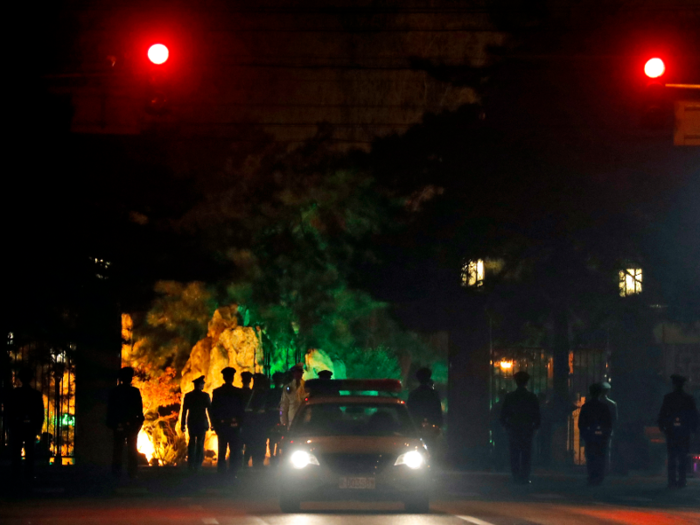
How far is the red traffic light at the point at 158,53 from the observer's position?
16.1 metres

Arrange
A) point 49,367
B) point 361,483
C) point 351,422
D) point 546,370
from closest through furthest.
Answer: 1. point 361,483
2. point 351,422
3. point 49,367
4. point 546,370

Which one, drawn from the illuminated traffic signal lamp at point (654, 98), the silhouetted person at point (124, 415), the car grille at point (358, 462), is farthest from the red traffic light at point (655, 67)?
the silhouetted person at point (124, 415)

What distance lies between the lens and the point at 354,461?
1590 cm

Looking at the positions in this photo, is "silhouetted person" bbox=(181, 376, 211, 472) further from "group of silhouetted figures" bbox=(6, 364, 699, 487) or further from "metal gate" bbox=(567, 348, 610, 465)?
"metal gate" bbox=(567, 348, 610, 465)

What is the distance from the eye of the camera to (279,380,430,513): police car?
1584 cm

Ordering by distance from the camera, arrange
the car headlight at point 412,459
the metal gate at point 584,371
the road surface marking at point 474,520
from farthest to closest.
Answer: the metal gate at point 584,371
the car headlight at point 412,459
the road surface marking at point 474,520

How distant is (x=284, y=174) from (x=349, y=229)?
9.48 feet

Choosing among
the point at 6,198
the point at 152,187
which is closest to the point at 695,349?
the point at 152,187

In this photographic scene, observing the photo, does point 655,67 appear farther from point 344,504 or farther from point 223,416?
point 223,416

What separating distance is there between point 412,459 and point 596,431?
7.09 metres

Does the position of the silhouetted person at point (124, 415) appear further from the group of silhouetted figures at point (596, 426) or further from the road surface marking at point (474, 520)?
the road surface marking at point (474, 520)

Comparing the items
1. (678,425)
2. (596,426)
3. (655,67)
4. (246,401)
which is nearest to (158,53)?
(655,67)

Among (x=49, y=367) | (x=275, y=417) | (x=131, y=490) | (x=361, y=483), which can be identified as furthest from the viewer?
(x=49, y=367)

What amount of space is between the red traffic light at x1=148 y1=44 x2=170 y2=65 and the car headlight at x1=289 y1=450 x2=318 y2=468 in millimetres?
4879
